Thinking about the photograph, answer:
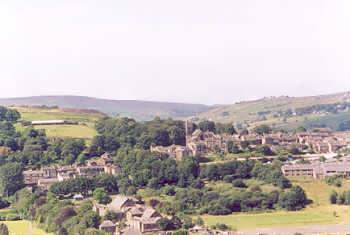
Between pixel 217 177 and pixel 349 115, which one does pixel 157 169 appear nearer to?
pixel 217 177

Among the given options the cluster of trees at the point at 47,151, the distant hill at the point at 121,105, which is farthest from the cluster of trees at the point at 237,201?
the distant hill at the point at 121,105

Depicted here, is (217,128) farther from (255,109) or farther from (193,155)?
(255,109)

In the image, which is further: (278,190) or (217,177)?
(217,177)

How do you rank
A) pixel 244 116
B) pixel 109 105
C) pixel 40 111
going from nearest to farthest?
pixel 40 111 → pixel 244 116 → pixel 109 105

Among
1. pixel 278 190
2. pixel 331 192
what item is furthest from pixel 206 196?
pixel 331 192

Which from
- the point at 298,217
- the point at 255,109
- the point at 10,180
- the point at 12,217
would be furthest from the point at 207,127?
the point at 255,109

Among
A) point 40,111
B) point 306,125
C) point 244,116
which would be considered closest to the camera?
point 40,111
